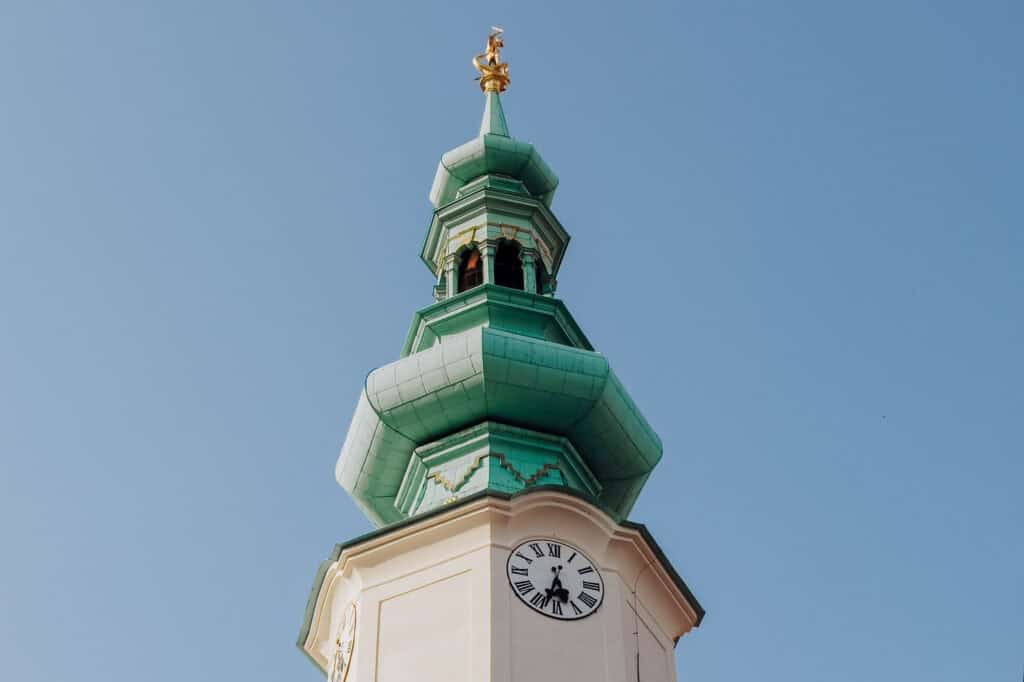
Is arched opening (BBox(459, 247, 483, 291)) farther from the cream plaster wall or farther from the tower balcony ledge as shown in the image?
the cream plaster wall

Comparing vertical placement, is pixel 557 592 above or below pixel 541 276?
below

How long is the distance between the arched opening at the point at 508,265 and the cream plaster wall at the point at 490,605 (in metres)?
5.37

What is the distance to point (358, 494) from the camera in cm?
2523

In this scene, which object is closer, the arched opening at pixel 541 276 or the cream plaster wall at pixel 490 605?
the cream plaster wall at pixel 490 605

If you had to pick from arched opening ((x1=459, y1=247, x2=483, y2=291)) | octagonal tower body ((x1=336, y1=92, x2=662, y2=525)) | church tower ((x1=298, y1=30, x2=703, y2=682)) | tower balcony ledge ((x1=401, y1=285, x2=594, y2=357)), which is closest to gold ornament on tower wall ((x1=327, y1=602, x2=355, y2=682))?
church tower ((x1=298, y1=30, x2=703, y2=682))

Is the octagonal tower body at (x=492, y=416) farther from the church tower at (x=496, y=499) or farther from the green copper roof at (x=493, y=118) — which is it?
the green copper roof at (x=493, y=118)

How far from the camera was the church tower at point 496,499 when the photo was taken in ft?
71.0

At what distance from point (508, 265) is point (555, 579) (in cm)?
634

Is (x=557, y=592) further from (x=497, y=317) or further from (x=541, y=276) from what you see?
(x=541, y=276)

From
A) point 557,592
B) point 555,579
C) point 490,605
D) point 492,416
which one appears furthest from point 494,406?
point 490,605

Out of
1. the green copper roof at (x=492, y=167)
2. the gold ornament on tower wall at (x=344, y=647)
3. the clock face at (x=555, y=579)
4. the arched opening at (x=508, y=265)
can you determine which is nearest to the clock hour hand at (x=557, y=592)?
the clock face at (x=555, y=579)

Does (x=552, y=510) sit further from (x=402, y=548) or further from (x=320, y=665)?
(x=320, y=665)

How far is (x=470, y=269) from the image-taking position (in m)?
27.6

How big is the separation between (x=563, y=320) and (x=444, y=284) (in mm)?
2145
